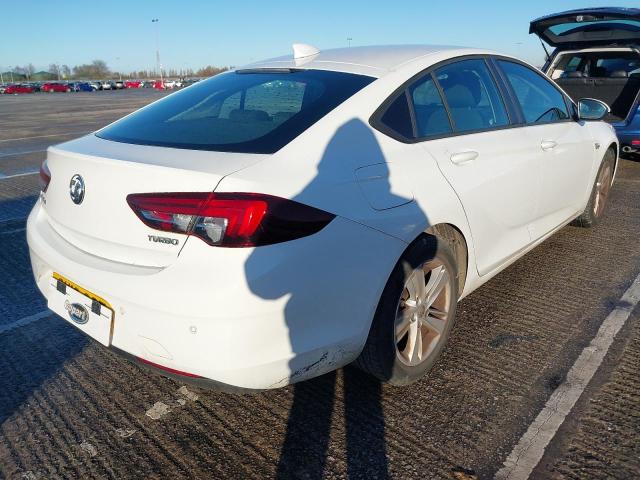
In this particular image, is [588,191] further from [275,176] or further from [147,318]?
[147,318]

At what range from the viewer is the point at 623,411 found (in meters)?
2.41

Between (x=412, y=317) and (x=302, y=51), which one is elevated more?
(x=302, y=51)

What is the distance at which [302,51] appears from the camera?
3.16 m

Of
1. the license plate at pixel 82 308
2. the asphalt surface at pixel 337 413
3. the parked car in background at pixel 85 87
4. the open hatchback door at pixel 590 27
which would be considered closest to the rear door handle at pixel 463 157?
the asphalt surface at pixel 337 413

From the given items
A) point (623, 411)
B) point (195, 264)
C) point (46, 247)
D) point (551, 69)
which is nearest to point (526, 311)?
point (623, 411)

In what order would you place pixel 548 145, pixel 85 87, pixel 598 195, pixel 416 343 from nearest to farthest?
1. pixel 416 343
2. pixel 548 145
3. pixel 598 195
4. pixel 85 87

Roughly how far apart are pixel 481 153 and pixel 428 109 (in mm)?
421

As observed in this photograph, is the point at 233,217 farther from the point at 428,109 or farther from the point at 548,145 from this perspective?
the point at 548,145

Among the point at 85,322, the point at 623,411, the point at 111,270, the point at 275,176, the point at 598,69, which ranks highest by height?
the point at 598,69

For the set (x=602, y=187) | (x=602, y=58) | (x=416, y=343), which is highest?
(x=602, y=58)

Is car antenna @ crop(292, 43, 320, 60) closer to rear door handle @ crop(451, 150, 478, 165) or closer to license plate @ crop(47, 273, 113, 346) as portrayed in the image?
rear door handle @ crop(451, 150, 478, 165)

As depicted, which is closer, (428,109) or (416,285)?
(416,285)

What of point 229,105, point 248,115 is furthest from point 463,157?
point 229,105

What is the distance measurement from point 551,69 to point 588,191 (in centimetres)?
475
